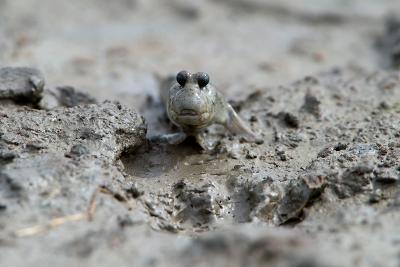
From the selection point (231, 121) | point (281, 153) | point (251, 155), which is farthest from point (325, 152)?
point (231, 121)

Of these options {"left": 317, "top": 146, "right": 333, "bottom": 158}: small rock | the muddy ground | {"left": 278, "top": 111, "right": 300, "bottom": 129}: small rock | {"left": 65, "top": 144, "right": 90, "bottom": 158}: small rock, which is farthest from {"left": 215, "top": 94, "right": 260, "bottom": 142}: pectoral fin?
{"left": 65, "top": 144, "right": 90, "bottom": 158}: small rock

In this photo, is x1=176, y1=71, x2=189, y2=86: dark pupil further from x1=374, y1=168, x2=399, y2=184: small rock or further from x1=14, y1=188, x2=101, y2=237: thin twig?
x1=374, y1=168, x2=399, y2=184: small rock

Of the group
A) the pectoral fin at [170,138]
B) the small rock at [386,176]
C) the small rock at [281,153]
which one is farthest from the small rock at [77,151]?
the small rock at [386,176]

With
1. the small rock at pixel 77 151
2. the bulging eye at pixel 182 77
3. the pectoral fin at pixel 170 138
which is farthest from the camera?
the pectoral fin at pixel 170 138

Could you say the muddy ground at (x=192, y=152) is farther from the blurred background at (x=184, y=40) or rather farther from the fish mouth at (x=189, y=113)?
the fish mouth at (x=189, y=113)

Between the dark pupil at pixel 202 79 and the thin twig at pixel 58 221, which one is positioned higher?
the dark pupil at pixel 202 79
